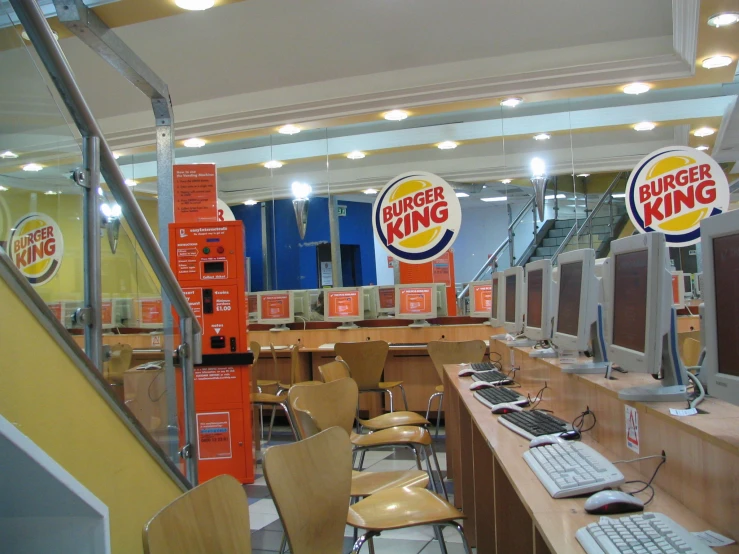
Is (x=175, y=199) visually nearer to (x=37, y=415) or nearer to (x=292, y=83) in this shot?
(x=292, y=83)

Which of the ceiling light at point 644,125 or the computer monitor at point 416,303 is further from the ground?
the ceiling light at point 644,125

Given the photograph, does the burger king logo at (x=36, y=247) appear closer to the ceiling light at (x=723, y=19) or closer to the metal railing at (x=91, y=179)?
the metal railing at (x=91, y=179)

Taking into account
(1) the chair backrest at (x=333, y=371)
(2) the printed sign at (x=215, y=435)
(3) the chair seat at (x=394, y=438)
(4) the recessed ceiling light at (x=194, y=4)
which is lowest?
(2) the printed sign at (x=215, y=435)

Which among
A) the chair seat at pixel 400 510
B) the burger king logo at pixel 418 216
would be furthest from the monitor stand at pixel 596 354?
the burger king logo at pixel 418 216

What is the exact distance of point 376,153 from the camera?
8336 mm

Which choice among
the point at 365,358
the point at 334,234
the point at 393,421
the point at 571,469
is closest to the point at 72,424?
the point at 571,469

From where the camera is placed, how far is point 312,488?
6.57 ft

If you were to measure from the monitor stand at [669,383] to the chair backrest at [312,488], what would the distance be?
0.94 meters

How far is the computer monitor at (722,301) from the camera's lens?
1.38 meters

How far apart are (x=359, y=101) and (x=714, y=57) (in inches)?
122

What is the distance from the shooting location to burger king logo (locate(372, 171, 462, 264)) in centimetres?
663

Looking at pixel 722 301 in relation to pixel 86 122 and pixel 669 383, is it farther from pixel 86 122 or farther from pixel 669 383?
pixel 86 122

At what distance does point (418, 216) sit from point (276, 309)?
185cm

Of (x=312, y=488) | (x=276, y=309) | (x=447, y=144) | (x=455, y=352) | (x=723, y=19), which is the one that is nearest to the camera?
(x=312, y=488)
